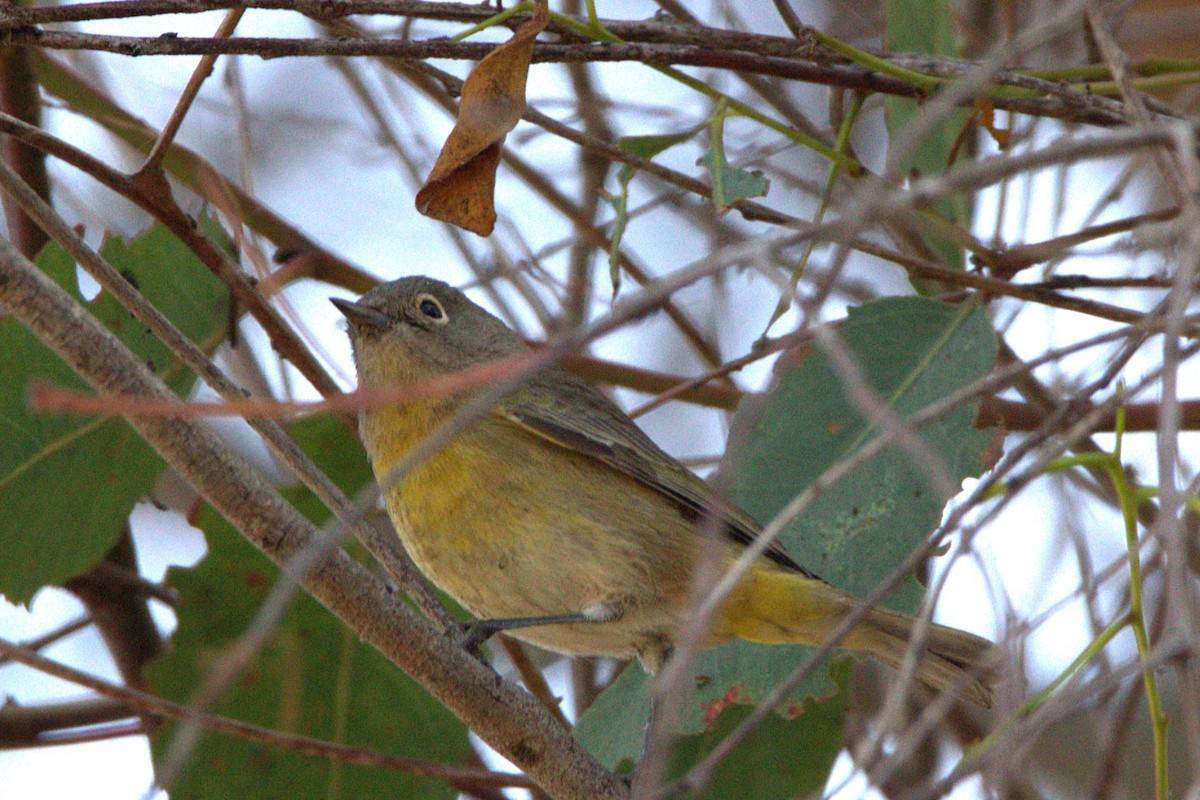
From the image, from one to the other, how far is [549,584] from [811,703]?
1.02 metres

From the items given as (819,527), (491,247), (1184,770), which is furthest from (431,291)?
(1184,770)

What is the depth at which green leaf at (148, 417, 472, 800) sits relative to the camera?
417 centimetres

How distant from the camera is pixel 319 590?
2.60 metres

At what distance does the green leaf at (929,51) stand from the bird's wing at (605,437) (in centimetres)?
97

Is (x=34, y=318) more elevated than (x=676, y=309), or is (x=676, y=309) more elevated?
(x=676, y=309)

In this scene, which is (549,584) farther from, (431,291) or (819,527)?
(431,291)

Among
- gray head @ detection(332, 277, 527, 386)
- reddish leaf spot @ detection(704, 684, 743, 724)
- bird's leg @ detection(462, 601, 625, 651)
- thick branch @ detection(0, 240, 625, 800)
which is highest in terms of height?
gray head @ detection(332, 277, 527, 386)

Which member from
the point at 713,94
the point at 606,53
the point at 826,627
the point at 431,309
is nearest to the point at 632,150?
the point at 713,94

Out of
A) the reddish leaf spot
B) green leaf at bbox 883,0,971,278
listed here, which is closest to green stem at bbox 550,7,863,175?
green leaf at bbox 883,0,971,278

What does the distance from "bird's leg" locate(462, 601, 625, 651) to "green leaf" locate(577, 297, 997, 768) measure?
1.02ft

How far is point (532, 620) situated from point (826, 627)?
0.88 metres

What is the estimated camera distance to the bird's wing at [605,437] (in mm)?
4320

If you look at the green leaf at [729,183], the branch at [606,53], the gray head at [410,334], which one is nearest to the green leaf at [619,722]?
the gray head at [410,334]

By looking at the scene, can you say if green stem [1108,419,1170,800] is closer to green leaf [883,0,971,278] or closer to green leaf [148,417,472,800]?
green leaf [883,0,971,278]
